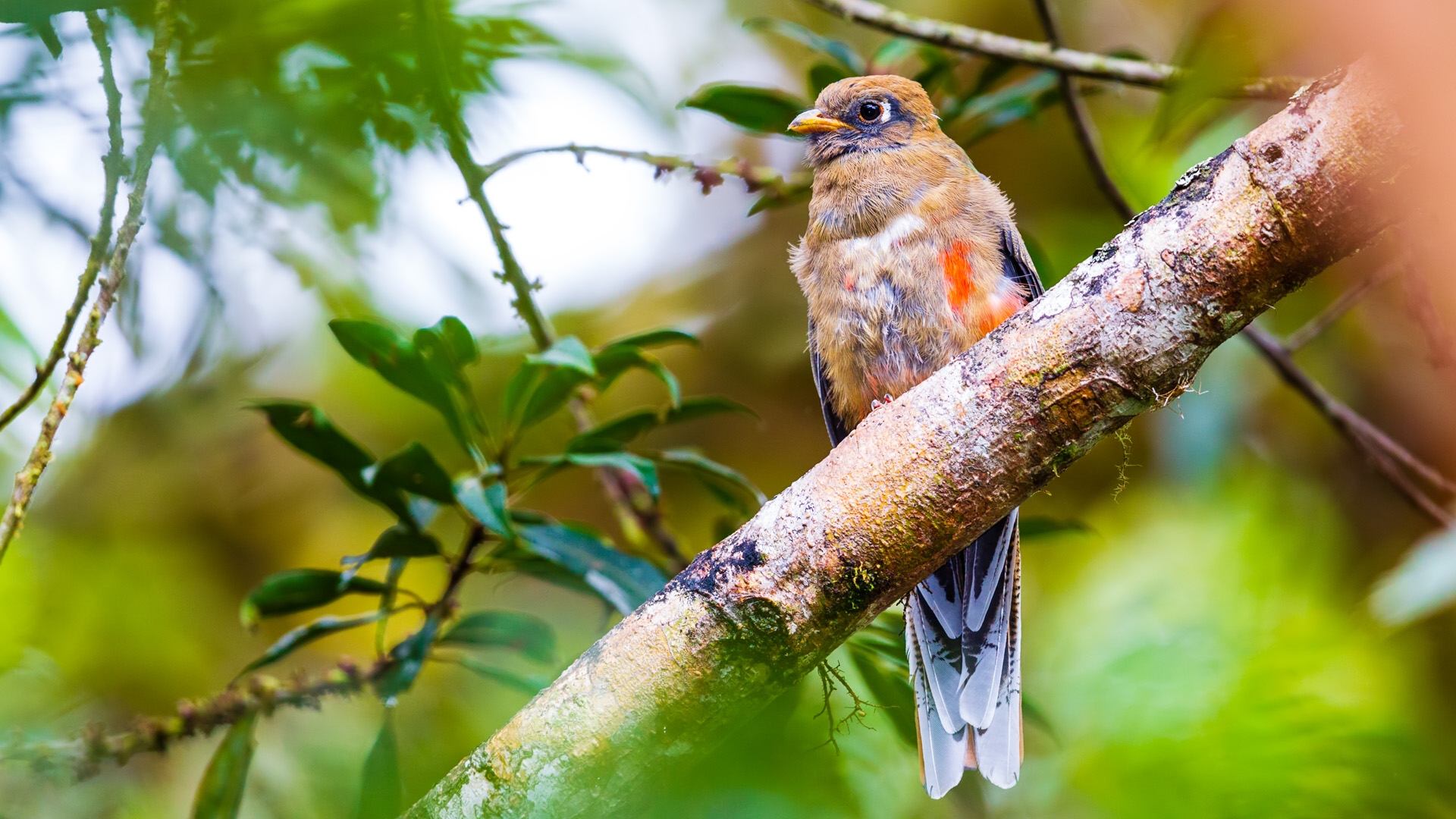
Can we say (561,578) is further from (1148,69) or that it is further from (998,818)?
(1148,69)

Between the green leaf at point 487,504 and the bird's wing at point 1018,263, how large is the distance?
1.50m

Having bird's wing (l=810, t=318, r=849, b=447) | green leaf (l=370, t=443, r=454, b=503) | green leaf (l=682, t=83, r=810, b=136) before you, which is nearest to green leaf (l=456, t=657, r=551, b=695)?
green leaf (l=370, t=443, r=454, b=503)

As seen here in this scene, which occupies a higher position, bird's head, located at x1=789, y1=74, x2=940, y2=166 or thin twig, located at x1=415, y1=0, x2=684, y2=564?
bird's head, located at x1=789, y1=74, x2=940, y2=166

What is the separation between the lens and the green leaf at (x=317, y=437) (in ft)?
9.00

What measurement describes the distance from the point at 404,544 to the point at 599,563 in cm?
52

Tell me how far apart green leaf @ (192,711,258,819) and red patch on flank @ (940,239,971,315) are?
2.19 metres

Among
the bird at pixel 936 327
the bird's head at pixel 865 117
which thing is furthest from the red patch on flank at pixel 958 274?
the bird's head at pixel 865 117

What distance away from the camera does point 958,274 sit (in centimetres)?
290

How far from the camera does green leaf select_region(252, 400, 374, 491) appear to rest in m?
2.74

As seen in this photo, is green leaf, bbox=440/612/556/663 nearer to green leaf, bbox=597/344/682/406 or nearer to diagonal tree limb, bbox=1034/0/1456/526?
green leaf, bbox=597/344/682/406

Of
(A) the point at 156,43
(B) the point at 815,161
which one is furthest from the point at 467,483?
(B) the point at 815,161

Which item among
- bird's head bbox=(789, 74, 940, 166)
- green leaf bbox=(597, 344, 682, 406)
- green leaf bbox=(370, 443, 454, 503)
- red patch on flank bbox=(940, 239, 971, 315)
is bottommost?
green leaf bbox=(370, 443, 454, 503)

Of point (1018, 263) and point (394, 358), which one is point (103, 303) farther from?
point (1018, 263)

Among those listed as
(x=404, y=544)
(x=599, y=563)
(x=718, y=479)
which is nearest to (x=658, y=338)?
(x=718, y=479)
